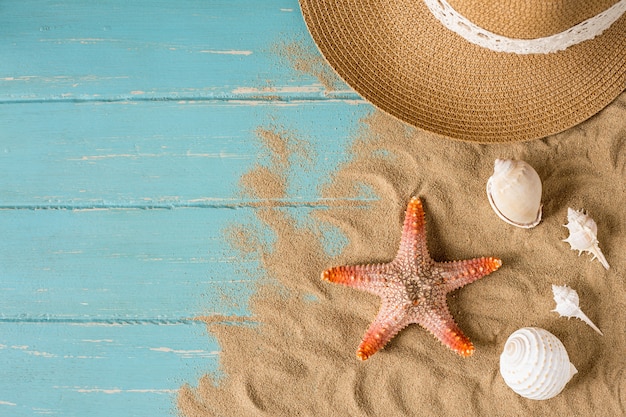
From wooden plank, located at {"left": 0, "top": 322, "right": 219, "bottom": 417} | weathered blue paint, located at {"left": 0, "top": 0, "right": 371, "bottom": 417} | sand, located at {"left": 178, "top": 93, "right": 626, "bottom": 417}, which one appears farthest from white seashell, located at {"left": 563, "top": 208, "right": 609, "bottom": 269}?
wooden plank, located at {"left": 0, "top": 322, "right": 219, "bottom": 417}

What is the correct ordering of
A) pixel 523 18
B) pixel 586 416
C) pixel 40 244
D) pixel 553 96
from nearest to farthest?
pixel 523 18 → pixel 553 96 → pixel 586 416 → pixel 40 244

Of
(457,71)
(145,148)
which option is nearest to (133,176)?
(145,148)

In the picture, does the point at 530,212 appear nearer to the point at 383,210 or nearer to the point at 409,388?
the point at 383,210

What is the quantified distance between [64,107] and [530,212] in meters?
1.23

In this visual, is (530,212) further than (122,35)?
No

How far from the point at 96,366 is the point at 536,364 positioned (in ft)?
3.59

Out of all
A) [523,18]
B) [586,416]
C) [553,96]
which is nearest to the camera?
[523,18]

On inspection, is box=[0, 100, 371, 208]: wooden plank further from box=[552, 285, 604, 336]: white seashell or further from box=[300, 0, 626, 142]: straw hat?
box=[552, 285, 604, 336]: white seashell

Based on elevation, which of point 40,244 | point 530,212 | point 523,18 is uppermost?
point 523,18

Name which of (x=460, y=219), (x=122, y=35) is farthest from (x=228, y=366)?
(x=122, y=35)

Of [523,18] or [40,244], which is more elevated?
[523,18]

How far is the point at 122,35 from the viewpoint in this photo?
4.78ft

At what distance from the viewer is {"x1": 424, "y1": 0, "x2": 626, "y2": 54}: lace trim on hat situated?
1.02m

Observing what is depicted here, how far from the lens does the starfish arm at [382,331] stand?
1307 mm
